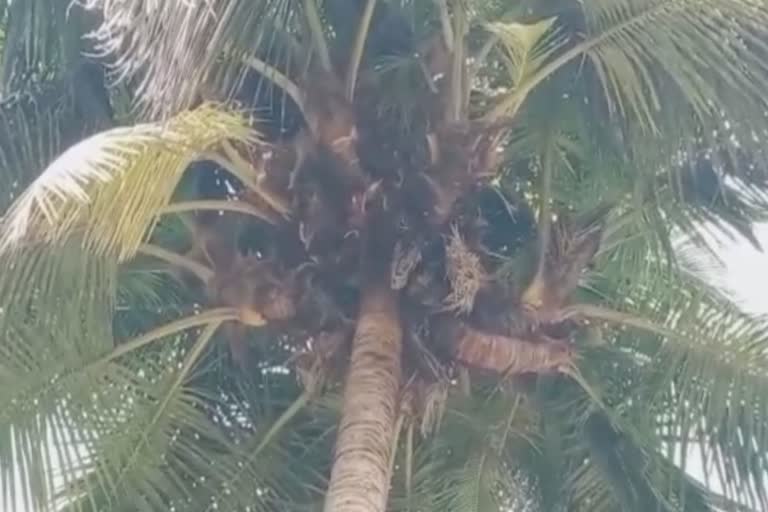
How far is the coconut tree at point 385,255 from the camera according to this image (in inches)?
239

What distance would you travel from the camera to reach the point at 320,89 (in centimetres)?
636

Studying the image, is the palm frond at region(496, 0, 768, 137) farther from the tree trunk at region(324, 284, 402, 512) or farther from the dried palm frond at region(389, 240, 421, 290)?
the tree trunk at region(324, 284, 402, 512)

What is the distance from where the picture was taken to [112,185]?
5211 millimetres

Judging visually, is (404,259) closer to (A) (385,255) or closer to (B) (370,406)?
(A) (385,255)

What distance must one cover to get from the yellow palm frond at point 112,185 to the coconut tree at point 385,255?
0.16m

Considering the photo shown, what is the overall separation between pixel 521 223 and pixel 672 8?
1.52 metres

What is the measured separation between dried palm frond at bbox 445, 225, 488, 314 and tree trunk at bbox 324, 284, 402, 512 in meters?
0.28

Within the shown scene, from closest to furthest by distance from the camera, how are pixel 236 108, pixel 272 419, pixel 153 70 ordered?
pixel 153 70 → pixel 236 108 → pixel 272 419

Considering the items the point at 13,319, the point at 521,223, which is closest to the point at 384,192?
the point at 521,223

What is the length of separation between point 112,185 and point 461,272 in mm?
→ 1616

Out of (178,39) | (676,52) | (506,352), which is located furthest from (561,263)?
(178,39)

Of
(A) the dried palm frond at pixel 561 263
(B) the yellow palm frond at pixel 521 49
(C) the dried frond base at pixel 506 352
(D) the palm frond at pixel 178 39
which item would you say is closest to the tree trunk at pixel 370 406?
(C) the dried frond base at pixel 506 352

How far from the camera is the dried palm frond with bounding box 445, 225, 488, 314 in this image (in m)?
6.39

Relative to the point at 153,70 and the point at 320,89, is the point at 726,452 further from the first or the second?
the point at 153,70
